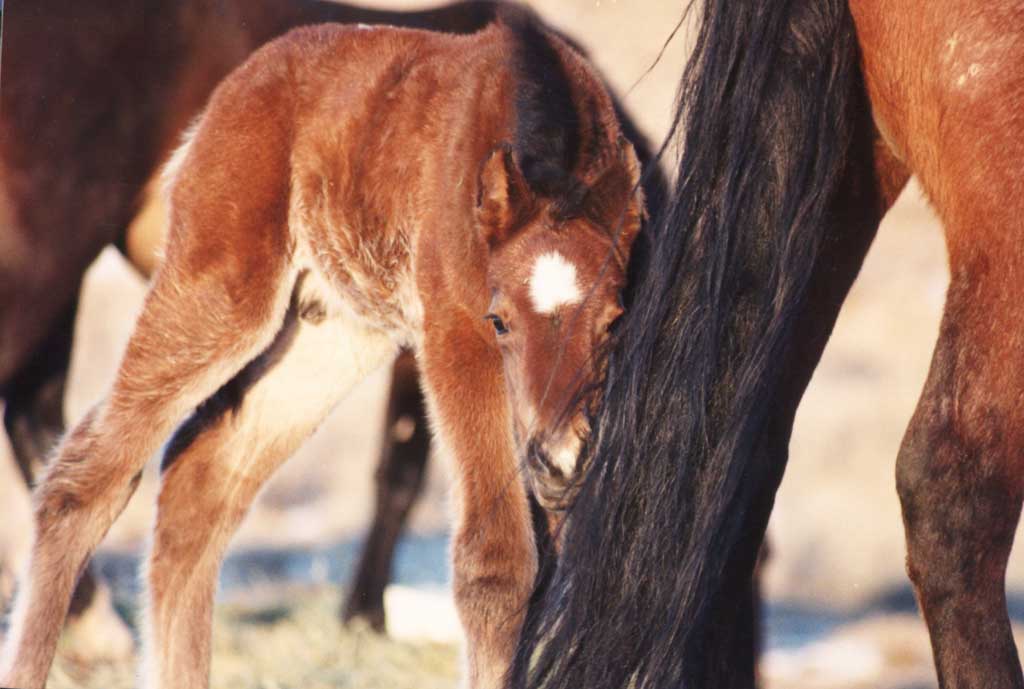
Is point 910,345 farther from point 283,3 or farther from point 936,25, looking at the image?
point 936,25

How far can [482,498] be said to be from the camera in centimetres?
245

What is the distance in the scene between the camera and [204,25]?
146 inches

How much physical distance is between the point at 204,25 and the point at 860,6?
2115 millimetres

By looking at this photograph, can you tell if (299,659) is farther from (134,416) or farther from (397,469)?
(134,416)

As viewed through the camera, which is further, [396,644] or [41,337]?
[396,644]

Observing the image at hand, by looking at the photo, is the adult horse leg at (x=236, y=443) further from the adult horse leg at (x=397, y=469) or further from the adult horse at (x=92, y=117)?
the adult horse leg at (x=397, y=469)

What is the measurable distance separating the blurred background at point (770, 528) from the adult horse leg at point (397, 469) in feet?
0.35

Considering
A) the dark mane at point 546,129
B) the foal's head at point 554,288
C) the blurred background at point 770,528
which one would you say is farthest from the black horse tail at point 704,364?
the blurred background at point 770,528

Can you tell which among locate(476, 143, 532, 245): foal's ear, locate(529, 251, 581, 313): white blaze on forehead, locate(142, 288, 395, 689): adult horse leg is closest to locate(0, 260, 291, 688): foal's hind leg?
locate(142, 288, 395, 689): adult horse leg

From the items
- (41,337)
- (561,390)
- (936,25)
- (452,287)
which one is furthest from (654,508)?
(41,337)

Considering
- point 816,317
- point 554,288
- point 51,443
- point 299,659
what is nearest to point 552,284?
point 554,288

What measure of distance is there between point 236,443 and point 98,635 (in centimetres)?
140

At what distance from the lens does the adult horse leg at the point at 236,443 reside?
9.84 ft

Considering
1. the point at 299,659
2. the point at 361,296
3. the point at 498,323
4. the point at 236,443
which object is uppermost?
Answer: the point at 498,323
